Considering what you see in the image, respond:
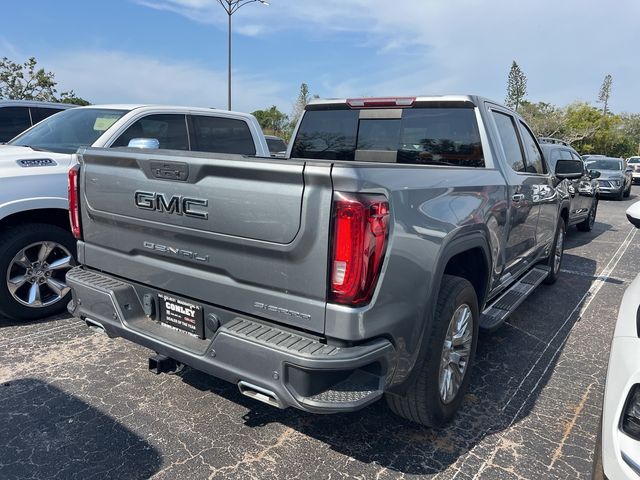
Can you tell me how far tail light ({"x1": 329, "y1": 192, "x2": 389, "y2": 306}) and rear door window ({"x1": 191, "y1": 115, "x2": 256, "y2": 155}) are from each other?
358cm

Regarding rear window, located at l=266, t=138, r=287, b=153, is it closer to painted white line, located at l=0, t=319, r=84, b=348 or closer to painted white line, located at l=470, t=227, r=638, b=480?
painted white line, located at l=470, t=227, r=638, b=480

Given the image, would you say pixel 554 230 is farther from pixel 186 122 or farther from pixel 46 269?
pixel 46 269

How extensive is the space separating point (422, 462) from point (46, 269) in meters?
3.62

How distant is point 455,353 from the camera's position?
2.89 m

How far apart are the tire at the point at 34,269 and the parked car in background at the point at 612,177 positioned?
57.6ft

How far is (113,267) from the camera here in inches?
115

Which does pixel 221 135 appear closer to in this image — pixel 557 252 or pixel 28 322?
pixel 28 322

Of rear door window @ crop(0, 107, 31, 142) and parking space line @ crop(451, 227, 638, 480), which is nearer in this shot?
parking space line @ crop(451, 227, 638, 480)

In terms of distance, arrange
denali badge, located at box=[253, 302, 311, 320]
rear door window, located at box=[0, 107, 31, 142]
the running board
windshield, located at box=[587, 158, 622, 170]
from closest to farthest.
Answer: denali badge, located at box=[253, 302, 311, 320], the running board, rear door window, located at box=[0, 107, 31, 142], windshield, located at box=[587, 158, 622, 170]

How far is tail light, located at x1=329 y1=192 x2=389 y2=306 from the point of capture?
A: 1992mm

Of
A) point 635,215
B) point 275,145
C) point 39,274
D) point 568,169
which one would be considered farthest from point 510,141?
point 275,145

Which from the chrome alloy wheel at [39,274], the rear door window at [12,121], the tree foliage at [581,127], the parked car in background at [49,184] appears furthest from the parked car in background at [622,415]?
the tree foliage at [581,127]

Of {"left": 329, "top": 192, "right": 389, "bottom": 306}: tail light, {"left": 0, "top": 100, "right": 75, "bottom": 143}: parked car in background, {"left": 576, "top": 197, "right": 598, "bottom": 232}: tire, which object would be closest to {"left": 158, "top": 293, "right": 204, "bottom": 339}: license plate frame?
{"left": 329, "top": 192, "right": 389, "bottom": 306}: tail light

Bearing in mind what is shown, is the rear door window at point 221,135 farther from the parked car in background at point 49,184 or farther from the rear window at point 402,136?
the rear window at point 402,136
